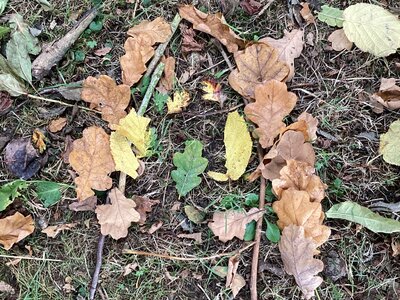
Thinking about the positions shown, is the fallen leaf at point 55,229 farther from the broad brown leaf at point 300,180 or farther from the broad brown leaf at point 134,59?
the broad brown leaf at point 300,180

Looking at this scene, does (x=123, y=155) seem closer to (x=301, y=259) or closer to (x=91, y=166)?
(x=91, y=166)

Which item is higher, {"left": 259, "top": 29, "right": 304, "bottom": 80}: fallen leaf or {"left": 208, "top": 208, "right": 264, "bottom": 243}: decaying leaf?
{"left": 259, "top": 29, "right": 304, "bottom": 80}: fallen leaf

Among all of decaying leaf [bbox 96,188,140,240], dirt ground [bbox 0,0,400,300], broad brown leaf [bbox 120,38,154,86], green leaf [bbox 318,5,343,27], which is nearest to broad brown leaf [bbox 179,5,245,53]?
dirt ground [bbox 0,0,400,300]

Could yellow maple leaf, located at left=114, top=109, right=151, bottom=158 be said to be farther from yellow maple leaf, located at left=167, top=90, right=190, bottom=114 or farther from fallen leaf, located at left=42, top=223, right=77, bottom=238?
fallen leaf, located at left=42, top=223, right=77, bottom=238

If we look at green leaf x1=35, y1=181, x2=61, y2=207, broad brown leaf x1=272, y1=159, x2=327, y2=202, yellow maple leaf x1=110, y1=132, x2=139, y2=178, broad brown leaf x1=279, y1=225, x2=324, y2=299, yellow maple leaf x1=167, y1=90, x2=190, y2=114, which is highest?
yellow maple leaf x1=167, y1=90, x2=190, y2=114

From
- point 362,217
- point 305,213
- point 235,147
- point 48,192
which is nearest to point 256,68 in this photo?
point 235,147

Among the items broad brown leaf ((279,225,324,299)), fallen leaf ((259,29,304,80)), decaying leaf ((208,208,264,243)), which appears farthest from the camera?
fallen leaf ((259,29,304,80))

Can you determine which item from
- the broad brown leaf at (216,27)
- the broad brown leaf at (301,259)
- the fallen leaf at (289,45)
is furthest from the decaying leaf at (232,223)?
the broad brown leaf at (216,27)
